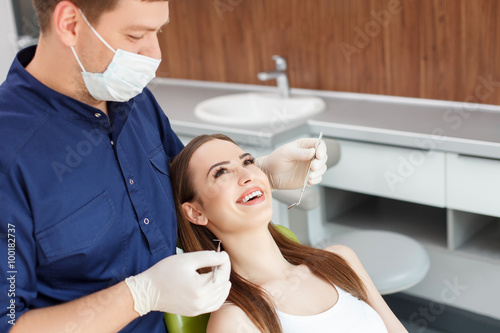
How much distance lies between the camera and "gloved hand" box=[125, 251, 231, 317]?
4.05 feet

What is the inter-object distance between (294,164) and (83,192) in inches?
24.7

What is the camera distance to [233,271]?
1606 mm

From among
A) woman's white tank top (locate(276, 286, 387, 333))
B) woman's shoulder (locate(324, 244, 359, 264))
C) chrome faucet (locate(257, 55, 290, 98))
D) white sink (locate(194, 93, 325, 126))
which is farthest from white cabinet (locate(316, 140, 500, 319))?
woman's white tank top (locate(276, 286, 387, 333))

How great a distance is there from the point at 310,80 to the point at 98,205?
1.98 meters

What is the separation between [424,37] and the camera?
266 centimetres

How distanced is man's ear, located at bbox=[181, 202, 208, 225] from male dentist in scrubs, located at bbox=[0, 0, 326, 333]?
214 millimetres

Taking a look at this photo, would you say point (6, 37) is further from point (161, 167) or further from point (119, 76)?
point (119, 76)

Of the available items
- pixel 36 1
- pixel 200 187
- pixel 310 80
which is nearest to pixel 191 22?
pixel 310 80

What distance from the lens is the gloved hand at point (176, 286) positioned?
1.23 meters

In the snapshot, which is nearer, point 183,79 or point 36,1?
point 36,1

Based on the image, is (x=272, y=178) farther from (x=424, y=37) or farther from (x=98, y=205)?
(x=424, y=37)

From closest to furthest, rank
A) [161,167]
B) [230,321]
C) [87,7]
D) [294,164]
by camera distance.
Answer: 1. [87,7]
2. [230,321]
3. [161,167]
4. [294,164]

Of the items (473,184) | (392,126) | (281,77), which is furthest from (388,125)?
(281,77)

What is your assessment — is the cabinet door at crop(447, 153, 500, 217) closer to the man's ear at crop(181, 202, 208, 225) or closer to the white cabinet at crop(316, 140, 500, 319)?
the white cabinet at crop(316, 140, 500, 319)
